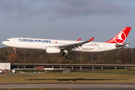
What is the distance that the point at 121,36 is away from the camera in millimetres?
57312

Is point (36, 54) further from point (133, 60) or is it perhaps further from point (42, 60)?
point (133, 60)

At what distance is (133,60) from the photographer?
132m

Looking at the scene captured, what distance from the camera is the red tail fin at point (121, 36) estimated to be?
56.5 m

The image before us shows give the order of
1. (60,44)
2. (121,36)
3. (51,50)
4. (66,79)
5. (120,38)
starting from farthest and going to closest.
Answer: (121,36) < (120,38) < (60,44) < (51,50) < (66,79)

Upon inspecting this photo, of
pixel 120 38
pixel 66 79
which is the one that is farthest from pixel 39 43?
pixel 120 38

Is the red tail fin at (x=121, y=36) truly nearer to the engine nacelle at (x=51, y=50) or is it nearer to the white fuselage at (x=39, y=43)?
the white fuselage at (x=39, y=43)

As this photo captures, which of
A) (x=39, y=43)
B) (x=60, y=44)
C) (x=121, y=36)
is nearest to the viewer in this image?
(x=39, y=43)

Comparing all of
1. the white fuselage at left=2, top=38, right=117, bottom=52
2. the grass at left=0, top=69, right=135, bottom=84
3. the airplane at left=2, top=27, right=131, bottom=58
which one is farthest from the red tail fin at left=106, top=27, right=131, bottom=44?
the grass at left=0, top=69, right=135, bottom=84

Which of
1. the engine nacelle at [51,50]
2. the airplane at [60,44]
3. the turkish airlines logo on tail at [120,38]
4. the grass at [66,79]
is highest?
the turkish airlines logo on tail at [120,38]

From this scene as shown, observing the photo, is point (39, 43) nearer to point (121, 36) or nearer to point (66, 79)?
point (66, 79)

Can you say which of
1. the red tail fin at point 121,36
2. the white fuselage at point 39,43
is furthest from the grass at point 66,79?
the red tail fin at point 121,36

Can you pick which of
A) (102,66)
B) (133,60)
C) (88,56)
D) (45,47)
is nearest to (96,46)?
(45,47)

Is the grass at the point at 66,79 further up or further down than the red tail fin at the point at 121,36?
further down

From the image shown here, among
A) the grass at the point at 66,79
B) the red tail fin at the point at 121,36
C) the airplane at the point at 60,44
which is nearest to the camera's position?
the grass at the point at 66,79
